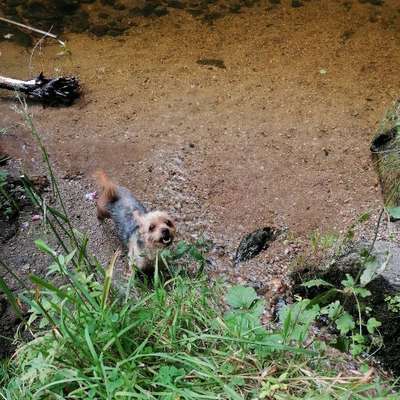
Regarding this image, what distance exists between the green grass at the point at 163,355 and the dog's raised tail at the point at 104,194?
48.8 inches

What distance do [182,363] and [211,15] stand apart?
4.23 meters

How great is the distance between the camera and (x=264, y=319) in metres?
3.07

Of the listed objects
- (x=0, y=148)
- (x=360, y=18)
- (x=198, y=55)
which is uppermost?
(x=360, y=18)

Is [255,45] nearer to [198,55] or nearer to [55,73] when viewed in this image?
[198,55]

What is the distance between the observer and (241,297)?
2.31 metres

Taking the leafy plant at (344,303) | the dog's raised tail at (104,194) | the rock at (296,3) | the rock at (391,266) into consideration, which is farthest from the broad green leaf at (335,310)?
the rock at (296,3)

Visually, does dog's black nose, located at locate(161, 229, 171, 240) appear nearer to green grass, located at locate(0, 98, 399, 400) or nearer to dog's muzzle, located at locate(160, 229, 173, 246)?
dog's muzzle, located at locate(160, 229, 173, 246)

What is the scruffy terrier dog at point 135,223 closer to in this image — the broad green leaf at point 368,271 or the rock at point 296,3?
the broad green leaf at point 368,271

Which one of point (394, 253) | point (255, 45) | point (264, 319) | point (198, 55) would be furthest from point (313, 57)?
point (264, 319)

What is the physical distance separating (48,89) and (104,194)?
4.78 ft

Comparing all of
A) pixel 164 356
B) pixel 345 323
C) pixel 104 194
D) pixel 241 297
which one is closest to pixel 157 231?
pixel 104 194

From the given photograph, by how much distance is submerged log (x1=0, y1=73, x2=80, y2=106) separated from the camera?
183 inches

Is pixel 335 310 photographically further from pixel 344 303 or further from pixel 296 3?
pixel 296 3

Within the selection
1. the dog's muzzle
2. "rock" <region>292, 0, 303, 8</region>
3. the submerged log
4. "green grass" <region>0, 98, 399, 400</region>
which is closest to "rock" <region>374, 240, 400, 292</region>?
"green grass" <region>0, 98, 399, 400</region>
